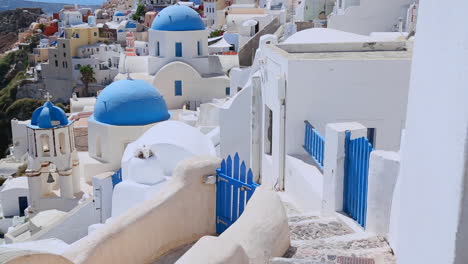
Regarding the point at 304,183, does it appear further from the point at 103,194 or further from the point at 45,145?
the point at 45,145

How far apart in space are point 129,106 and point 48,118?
8.55ft

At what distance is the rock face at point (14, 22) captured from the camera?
81.1 metres

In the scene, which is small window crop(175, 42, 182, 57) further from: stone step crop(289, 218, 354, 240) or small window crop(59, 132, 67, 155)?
stone step crop(289, 218, 354, 240)

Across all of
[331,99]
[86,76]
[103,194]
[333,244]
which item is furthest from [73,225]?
[86,76]

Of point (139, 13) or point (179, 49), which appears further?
point (139, 13)

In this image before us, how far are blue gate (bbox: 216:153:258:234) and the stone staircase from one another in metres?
0.63

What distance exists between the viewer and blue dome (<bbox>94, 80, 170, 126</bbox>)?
16.9 m

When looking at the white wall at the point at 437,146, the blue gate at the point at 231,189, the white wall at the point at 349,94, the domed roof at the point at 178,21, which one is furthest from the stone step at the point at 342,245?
the domed roof at the point at 178,21

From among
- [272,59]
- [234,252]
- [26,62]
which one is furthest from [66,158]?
[26,62]

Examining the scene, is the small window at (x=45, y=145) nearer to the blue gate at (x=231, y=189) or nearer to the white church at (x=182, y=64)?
the white church at (x=182, y=64)

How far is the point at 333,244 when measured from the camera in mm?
4535

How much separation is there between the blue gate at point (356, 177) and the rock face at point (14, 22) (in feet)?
278

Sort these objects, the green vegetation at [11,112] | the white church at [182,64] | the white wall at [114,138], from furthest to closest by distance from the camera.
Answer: the green vegetation at [11,112] → the white church at [182,64] → the white wall at [114,138]

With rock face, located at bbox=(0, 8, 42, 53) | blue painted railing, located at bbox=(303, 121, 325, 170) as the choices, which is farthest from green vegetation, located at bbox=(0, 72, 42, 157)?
blue painted railing, located at bbox=(303, 121, 325, 170)
